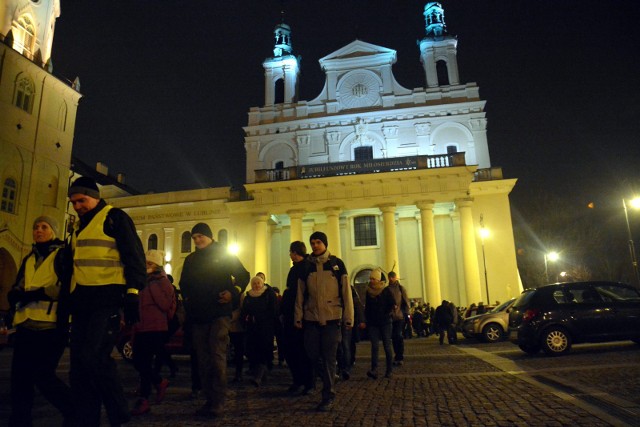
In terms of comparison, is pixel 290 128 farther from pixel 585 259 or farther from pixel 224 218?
pixel 585 259

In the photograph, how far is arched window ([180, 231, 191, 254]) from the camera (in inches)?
1260

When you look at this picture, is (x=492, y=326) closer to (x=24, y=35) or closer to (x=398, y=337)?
(x=398, y=337)

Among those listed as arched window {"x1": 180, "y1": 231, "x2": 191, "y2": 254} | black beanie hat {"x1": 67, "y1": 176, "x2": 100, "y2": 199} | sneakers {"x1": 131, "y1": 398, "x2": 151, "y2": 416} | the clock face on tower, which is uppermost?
the clock face on tower

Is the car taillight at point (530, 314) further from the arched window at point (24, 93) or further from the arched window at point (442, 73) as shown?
the arched window at point (24, 93)

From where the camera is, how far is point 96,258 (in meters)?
3.56

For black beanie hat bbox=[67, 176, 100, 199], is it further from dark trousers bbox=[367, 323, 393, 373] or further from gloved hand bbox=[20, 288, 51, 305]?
dark trousers bbox=[367, 323, 393, 373]

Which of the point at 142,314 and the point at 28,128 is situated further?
the point at 28,128

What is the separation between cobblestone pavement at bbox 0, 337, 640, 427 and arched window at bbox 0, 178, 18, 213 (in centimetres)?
2021

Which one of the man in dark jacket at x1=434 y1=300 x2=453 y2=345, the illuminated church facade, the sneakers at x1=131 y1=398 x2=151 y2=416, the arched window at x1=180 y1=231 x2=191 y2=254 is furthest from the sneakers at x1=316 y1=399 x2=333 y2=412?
the arched window at x1=180 y1=231 x2=191 y2=254

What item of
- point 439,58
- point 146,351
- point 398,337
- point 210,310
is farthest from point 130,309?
point 439,58

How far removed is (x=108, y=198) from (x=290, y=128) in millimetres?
15970

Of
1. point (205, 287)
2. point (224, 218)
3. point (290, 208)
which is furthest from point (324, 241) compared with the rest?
point (224, 218)

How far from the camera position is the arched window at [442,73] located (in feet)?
106

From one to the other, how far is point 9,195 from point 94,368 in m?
26.9
